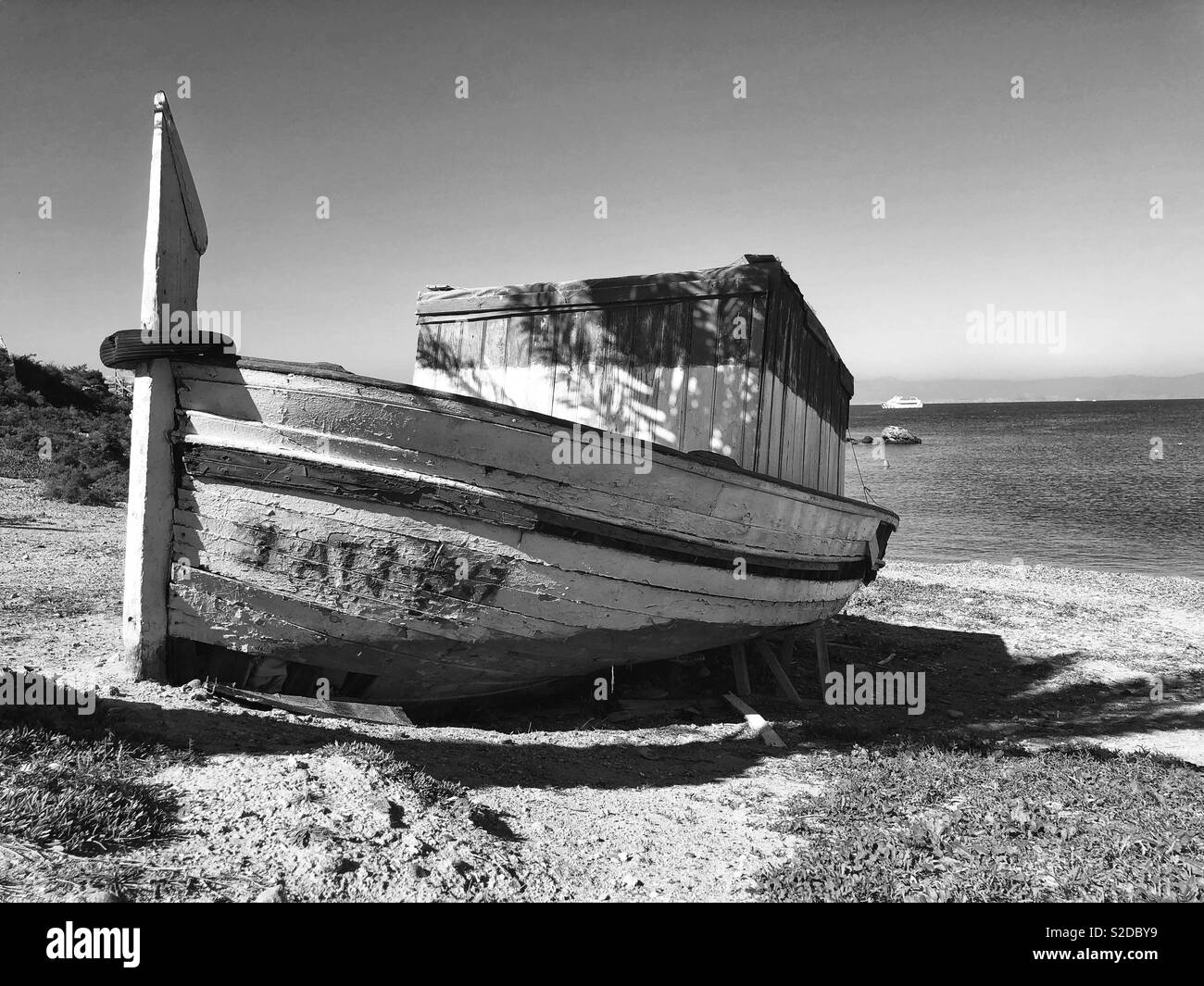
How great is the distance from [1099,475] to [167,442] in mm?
47876

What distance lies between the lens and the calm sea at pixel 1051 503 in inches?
845

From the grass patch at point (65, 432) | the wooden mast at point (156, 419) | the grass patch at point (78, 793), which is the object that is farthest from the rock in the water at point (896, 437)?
the grass patch at point (78, 793)

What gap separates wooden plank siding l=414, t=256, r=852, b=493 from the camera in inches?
240

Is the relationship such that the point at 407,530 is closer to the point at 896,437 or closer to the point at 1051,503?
the point at 1051,503

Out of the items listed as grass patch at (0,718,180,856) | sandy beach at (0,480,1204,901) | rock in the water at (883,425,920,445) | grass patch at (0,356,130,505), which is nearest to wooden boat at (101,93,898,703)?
sandy beach at (0,480,1204,901)

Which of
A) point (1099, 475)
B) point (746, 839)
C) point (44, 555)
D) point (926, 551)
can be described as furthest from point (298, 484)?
point (1099, 475)

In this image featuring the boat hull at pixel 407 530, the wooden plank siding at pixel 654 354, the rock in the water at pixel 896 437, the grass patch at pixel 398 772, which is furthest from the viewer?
the rock in the water at pixel 896 437

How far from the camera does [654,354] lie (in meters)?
6.38

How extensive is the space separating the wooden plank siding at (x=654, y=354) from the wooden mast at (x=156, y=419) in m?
2.35

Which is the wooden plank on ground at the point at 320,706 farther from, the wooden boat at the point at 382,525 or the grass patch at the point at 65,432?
the grass patch at the point at 65,432

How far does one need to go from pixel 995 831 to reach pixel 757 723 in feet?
7.16

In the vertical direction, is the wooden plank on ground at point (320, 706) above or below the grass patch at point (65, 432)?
below

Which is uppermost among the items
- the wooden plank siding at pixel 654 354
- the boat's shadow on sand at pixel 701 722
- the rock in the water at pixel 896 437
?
the rock in the water at pixel 896 437

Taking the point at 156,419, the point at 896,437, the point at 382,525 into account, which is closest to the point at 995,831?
the point at 382,525
